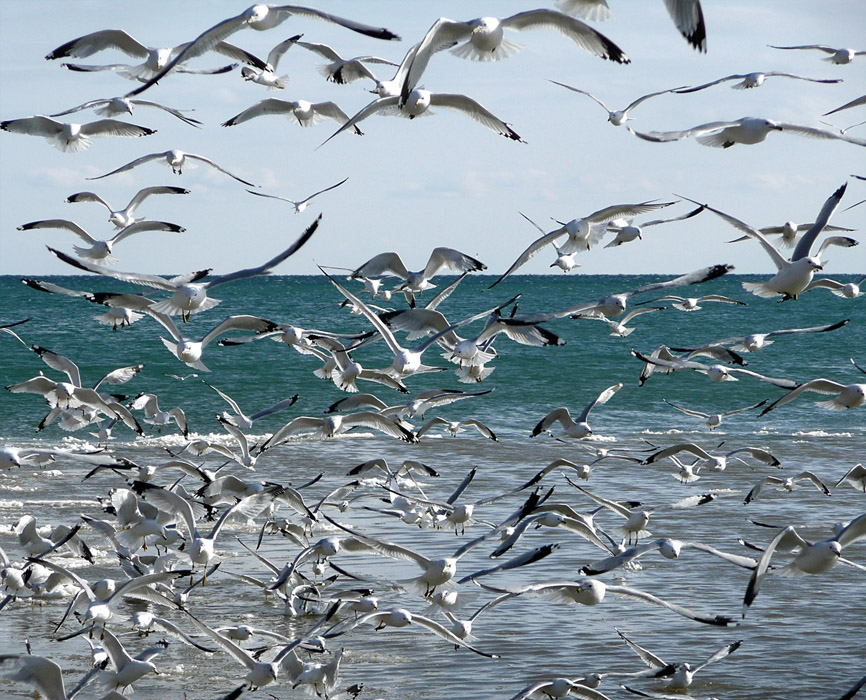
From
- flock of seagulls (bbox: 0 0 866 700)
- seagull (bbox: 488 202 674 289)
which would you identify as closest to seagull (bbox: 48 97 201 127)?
flock of seagulls (bbox: 0 0 866 700)

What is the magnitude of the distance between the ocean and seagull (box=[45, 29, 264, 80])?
11.7 feet

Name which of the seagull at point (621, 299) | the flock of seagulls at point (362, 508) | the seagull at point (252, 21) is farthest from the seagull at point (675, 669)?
the seagull at point (252, 21)

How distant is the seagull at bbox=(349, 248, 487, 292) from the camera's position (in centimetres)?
1114

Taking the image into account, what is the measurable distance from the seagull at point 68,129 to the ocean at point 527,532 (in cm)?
309

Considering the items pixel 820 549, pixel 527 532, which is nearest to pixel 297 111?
pixel 527 532

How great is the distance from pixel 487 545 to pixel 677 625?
3.25 meters

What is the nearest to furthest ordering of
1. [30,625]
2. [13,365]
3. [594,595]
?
1. [594,595]
2. [30,625]
3. [13,365]

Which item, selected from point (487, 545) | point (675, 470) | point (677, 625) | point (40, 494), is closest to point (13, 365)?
point (40, 494)

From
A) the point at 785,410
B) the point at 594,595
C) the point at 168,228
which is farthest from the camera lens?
the point at 785,410

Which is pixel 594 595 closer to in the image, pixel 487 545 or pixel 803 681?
pixel 803 681

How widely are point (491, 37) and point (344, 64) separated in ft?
11.9

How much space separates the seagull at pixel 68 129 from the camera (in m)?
11.8

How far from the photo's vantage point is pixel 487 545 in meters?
12.3

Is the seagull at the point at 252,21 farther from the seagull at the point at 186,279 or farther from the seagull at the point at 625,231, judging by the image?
the seagull at the point at 625,231
